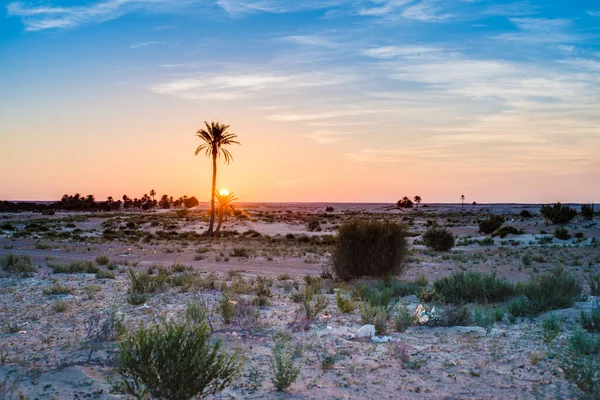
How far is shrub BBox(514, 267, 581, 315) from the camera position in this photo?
11.9 meters

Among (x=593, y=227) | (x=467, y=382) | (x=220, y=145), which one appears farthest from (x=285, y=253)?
(x=593, y=227)

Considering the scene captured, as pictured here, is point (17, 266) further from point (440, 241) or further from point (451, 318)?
point (440, 241)

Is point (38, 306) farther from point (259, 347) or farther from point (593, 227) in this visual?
point (593, 227)

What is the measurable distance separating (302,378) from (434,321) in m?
4.20

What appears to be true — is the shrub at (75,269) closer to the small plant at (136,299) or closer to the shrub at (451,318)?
the small plant at (136,299)

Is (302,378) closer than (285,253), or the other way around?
(302,378)

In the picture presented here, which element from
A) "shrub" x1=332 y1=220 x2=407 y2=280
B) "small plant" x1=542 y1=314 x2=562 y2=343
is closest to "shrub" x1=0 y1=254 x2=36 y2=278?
"shrub" x1=332 y1=220 x2=407 y2=280

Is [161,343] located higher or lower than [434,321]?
higher

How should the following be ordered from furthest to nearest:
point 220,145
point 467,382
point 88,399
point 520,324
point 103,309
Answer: point 220,145 < point 103,309 < point 520,324 < point 467,382 < point 88,399

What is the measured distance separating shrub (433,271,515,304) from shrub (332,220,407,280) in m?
4.96

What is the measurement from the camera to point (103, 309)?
1218 cm

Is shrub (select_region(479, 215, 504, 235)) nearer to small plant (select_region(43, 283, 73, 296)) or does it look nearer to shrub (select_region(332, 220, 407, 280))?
shrub (select_region(332, 220, 407, 280))

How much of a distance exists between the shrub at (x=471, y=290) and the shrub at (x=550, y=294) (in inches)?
26.3

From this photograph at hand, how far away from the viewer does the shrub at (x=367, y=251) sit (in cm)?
1939
